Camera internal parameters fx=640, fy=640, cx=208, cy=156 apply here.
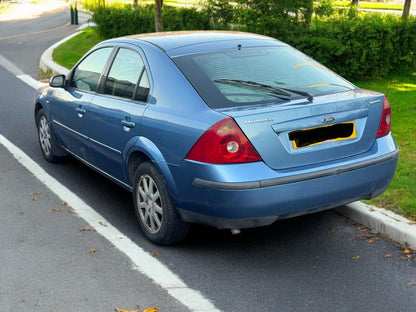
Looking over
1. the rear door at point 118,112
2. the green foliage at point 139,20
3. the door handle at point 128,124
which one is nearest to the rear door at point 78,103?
the rear door at point 118,112

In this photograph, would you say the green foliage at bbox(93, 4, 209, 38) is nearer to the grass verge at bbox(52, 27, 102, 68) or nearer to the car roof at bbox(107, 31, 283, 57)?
the grass verge at bbox(52, 27, 102, 68)

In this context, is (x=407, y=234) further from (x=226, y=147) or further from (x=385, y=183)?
(x=226, y=147)

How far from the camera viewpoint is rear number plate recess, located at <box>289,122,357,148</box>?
14.9 feet

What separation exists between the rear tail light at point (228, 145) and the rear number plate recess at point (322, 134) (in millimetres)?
327

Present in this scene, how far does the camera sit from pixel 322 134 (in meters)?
4.62

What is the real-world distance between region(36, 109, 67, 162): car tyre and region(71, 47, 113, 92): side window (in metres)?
0.93

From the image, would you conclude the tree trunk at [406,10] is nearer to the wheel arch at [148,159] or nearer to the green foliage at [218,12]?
the green foliage at [218,12]

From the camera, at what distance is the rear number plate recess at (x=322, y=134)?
4.54 meters

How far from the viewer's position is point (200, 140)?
4.50m

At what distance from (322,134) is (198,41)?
155cm

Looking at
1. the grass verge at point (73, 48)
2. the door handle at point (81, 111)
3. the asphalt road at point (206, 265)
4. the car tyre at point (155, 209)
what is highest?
the door handle at point (81, 111)

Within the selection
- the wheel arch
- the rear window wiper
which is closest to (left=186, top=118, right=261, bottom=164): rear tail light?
the wheel arch

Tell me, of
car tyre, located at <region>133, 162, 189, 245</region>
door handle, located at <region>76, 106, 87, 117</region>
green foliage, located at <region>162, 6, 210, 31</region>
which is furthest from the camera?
green foliage, located at <region>162, 6, 210, 31</region>

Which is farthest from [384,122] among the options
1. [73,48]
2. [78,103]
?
[73,48]
